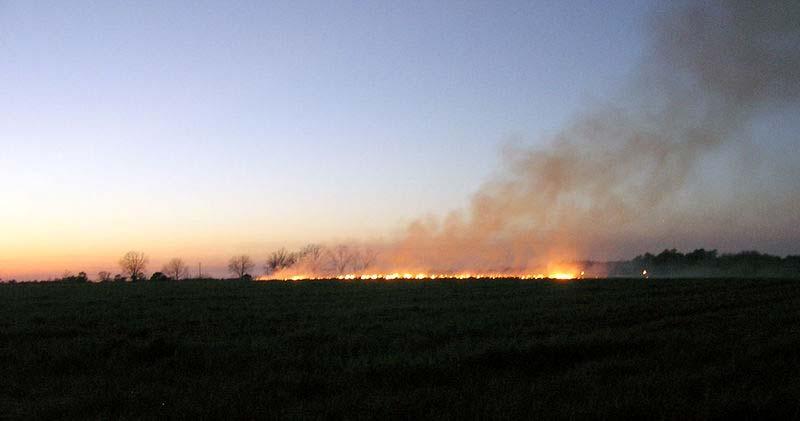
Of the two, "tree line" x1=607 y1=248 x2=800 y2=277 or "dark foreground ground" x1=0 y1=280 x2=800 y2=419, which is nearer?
"dark foreground ground" x1=0 y1=280 x2=800 y2=419

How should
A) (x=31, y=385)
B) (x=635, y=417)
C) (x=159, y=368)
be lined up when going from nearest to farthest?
1. (x=635, y=417)
2. (x=31, y=385)
3. (x=159, y=368)

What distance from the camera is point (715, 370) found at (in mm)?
12836

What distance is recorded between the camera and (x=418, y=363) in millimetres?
14742

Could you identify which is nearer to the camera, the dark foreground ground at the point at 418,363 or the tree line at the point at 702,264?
the dark foreground ground at the point at 418,363

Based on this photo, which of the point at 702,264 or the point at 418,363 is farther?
the point at 702,264

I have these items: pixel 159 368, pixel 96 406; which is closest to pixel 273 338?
pixel 159 368

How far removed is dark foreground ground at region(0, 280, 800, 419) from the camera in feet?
36.4

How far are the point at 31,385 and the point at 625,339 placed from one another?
13.1 metres

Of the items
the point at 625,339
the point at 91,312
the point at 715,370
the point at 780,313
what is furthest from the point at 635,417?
the point at 91,312

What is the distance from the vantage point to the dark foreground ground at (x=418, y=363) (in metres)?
11.1

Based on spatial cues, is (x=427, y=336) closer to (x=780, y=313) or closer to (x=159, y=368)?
(x=159, y=368)

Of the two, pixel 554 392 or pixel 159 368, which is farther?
pixel 159 368

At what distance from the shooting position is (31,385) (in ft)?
47.6

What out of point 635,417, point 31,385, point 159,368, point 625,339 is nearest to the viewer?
point 635,417
